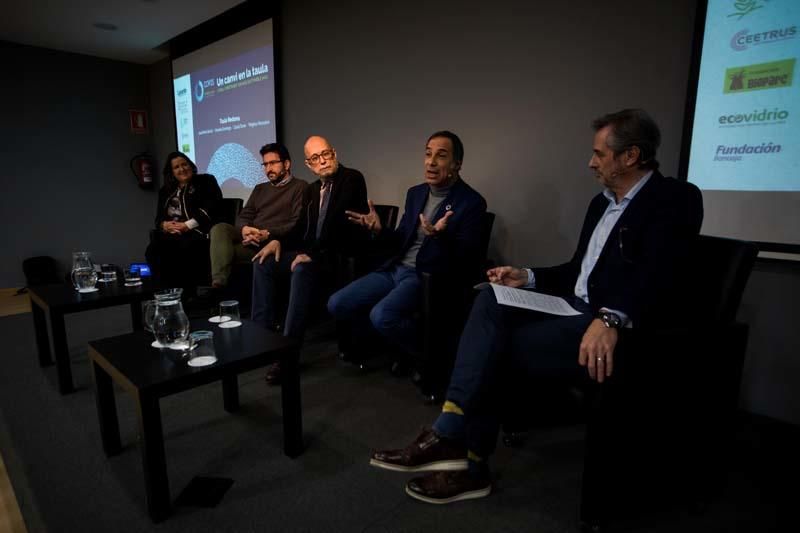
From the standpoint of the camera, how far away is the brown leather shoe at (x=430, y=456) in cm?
145

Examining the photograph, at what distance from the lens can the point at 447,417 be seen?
4.70ft

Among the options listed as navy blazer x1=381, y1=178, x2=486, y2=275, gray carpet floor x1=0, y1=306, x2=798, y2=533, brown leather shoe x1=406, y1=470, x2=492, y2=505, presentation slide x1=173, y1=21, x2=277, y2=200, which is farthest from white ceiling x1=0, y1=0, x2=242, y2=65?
brown leather shoe x1=406, y1=470, x2=492, y2=505

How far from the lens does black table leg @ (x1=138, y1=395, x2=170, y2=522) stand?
1.26 metres

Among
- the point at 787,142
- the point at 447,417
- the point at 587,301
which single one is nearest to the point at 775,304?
the point at 787,142

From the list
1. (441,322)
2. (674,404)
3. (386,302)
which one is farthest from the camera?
(386,302)

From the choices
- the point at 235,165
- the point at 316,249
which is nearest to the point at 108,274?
the point at 316,249

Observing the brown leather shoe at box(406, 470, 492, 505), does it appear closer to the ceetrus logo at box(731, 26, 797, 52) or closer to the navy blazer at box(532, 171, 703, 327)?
the navy blazer at box(532, 171, 703, 327)

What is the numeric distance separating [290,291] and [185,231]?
1495 mm

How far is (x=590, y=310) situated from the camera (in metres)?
1.50

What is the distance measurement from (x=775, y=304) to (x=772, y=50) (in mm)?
929

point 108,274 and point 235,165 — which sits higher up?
point 235,165

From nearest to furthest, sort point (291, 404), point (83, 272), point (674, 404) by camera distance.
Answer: point (674, 404), point (291, 404), point (83, 272)

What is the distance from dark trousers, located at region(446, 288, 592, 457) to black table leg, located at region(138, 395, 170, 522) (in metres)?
0.87

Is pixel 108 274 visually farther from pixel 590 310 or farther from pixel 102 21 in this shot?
pixel 102 21
